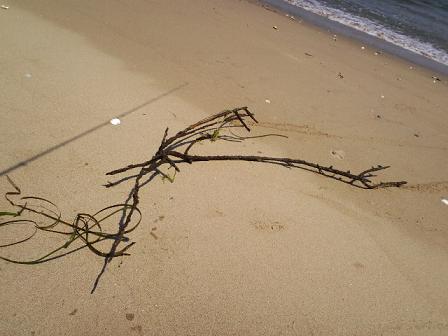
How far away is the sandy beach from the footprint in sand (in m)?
0.02

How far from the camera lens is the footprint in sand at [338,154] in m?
3.08

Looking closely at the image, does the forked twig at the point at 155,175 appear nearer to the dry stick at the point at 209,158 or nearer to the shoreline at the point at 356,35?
the dry stick at the point at 209,158

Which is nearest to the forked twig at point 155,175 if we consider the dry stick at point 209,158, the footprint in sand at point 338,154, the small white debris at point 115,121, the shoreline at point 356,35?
the dry stick at point 209,158

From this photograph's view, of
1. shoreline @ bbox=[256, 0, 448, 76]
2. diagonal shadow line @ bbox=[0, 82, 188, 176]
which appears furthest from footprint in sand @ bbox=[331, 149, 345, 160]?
shoreline @ bbox=[256, 0, 448, 76]

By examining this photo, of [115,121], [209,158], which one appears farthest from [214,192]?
[115,121]

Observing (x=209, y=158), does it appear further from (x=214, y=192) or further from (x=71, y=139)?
(x=71, y=139)

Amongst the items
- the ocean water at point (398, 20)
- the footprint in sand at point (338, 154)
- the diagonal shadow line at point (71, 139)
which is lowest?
the diagonal shadow line at point (71, 139)

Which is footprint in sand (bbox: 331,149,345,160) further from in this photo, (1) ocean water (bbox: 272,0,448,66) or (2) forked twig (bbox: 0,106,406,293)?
(1) ocean water (bbox: 272,0,448,66)

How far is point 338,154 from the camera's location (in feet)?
10.2

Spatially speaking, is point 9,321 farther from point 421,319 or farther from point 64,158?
point 421,319

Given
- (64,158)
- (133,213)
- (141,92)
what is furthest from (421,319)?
(141,92)

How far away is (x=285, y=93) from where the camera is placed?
3885 mm

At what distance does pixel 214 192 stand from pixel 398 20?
8.07m

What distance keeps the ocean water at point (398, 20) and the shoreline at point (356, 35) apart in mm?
199
